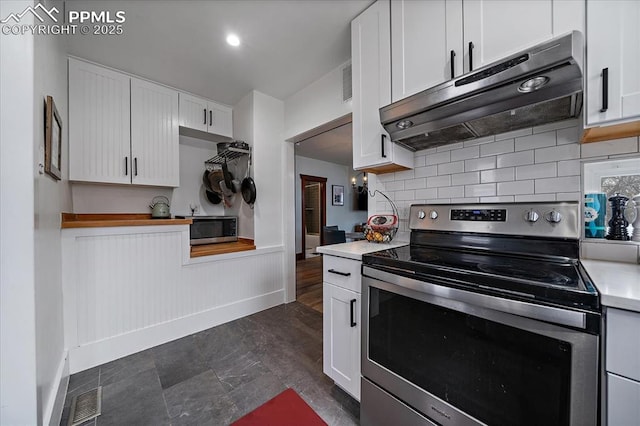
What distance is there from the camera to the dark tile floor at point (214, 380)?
136 centimetres

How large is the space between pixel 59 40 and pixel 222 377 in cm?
274

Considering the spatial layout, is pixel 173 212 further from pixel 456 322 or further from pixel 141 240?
pixel 456 322

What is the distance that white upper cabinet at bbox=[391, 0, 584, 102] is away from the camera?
0.95m

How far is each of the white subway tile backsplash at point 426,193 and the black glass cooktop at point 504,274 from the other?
1.51ft

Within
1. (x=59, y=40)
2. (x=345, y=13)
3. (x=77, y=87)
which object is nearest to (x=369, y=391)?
(x=345, y=13)

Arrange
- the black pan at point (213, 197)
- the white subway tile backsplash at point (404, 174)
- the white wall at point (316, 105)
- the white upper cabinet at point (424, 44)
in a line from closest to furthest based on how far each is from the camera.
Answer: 1. the white upper cabinet at point (424, 44)
2. the white subway tile backsplash at point (404, 174)
3. the white wall at point (316, 105)
4. the black pan at point (213, 197)

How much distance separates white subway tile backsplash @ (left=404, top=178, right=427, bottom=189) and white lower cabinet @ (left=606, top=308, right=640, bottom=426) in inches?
43.4

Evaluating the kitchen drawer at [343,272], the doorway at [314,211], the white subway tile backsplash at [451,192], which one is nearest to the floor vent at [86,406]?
the kitchen drawer at [343,272]

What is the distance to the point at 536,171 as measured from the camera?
119 cm

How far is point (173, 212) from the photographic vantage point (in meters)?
2.87

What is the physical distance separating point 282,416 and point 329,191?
18.9ft

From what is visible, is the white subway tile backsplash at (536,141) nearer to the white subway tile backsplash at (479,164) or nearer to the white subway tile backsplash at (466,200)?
the white subway tile backsplash at (479,164)

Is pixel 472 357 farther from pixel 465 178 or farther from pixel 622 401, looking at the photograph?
pixel 465 178

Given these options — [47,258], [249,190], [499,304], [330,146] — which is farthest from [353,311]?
[330,146]
